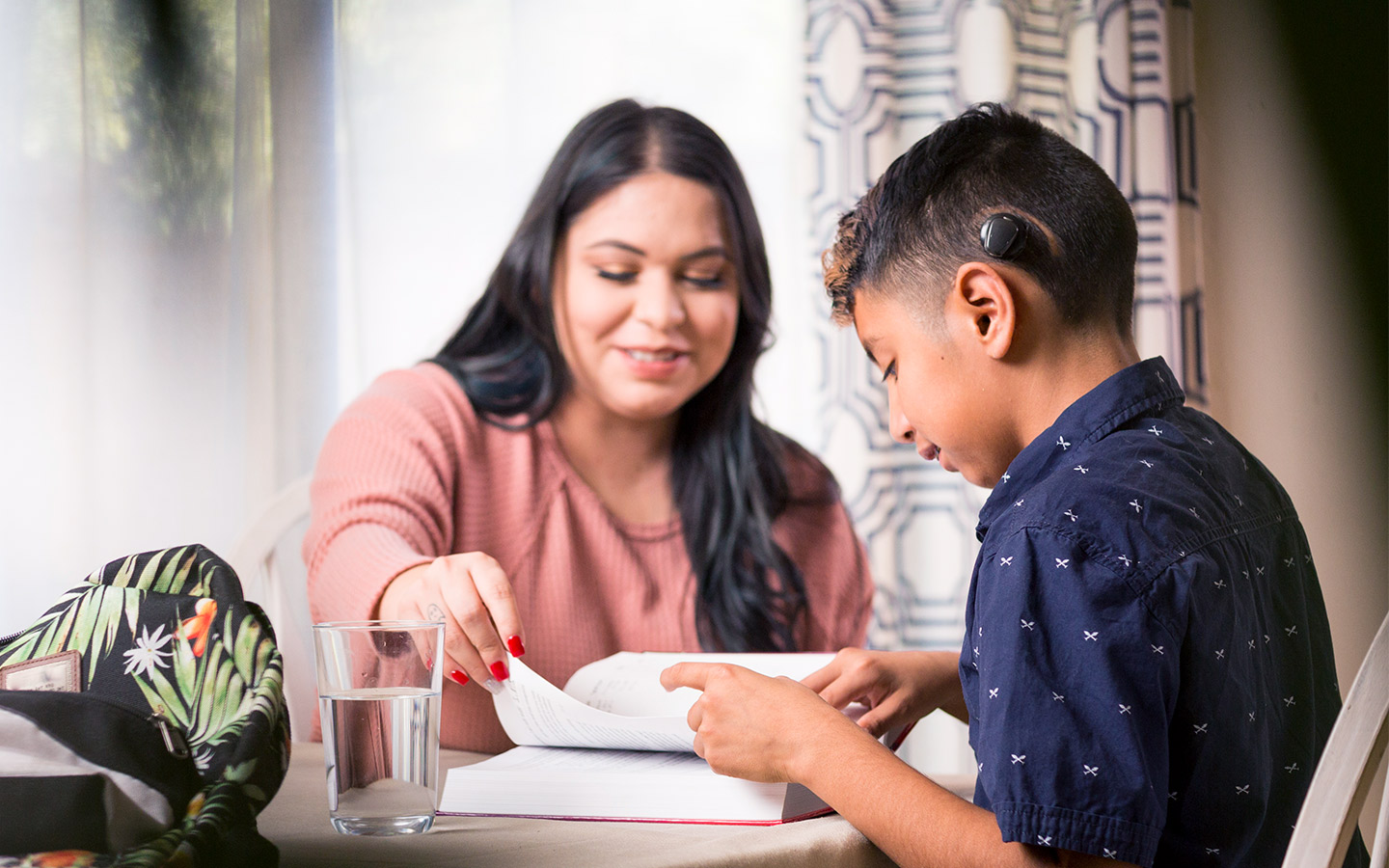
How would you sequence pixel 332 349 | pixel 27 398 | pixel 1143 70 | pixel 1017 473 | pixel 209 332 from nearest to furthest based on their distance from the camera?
pixel 1017 473 → pixel 27 398 → pixel 209 332 → pixel 332 349 → pixel 1143 70

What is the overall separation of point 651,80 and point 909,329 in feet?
2.23

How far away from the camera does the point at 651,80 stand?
1.27m

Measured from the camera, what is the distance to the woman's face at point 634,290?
3.87ft

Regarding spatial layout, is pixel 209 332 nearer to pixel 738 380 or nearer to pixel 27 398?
pixel 27 398

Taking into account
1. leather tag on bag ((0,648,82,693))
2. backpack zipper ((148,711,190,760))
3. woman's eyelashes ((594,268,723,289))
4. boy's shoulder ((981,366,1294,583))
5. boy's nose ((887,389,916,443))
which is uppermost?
woman's eyelashes ((594,268,723,289))

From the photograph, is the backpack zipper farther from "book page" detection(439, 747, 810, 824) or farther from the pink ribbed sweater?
the pink ribbed sweater

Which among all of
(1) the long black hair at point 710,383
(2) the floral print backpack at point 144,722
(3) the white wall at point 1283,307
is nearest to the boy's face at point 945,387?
(2) the floral print backpack at point 144,722

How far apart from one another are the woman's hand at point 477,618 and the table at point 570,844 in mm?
120

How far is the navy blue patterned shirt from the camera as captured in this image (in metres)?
0.50

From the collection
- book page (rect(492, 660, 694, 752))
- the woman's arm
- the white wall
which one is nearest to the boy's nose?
book page (rect(492, 660, 694, 752))

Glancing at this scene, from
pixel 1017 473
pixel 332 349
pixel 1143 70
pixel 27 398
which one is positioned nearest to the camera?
pixel 1017 473

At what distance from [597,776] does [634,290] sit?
25.3 inches

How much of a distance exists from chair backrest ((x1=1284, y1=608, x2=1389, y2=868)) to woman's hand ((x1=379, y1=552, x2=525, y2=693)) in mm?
453

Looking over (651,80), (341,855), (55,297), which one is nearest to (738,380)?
(651,80)
